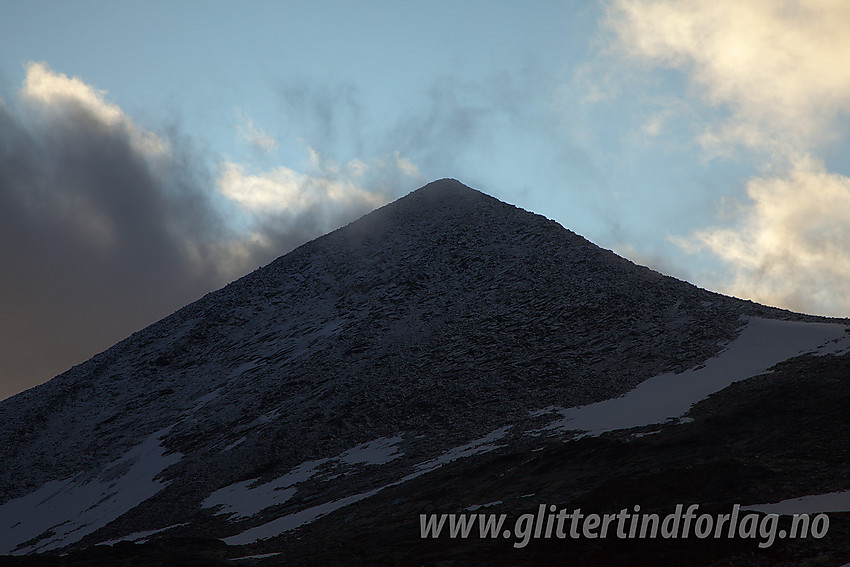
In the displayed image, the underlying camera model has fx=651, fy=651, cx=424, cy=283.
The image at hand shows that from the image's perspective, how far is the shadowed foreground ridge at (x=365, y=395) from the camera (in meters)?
28.5

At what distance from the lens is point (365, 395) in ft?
169

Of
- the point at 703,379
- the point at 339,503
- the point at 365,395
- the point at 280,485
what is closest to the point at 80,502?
the point at 280,485

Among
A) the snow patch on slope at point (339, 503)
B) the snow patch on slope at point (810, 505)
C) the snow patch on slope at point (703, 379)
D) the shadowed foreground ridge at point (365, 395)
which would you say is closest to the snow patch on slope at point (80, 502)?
the shadowed foreground ridge at point (365, 395)

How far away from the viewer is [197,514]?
124 feet

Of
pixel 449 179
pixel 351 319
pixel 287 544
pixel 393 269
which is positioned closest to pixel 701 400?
pixel 287 544

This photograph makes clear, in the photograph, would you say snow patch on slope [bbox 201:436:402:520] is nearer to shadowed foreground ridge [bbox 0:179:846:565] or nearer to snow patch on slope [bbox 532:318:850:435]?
shadowed foreground ridge [bbox 0:179:846:565]

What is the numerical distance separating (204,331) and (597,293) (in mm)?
45156

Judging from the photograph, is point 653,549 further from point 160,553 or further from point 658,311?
point 658,311

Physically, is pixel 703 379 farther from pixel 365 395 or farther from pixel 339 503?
pixel 365 395

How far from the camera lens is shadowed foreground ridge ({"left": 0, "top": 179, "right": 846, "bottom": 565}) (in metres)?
28.5

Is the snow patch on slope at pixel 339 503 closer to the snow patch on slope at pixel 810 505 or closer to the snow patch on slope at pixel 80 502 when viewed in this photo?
the snow patch on slope at pixel 80 502

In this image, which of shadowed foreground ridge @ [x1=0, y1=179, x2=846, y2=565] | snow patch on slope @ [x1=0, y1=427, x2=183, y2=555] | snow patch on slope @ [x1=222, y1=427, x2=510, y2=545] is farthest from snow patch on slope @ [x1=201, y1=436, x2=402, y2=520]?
snow patch on slope @ [x1=0, y1=427, x2=183, y2=555]

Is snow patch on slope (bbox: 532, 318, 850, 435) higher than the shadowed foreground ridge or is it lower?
lower

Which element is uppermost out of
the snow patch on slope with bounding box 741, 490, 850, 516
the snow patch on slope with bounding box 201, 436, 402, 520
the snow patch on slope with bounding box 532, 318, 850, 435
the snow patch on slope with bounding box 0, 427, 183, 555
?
the snow patch on slope with bounding box 0, 427, 183, 555
